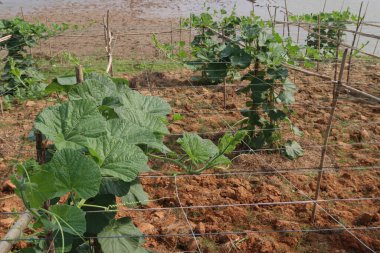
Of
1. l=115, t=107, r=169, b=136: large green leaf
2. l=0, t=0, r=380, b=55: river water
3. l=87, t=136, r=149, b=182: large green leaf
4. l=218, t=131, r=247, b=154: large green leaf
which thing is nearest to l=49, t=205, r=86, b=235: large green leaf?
l=87, t=136, r=149, b=182: large green leaf

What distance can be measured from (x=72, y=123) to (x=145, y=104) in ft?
1.82

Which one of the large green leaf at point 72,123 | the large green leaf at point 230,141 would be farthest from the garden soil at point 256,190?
the large green leaf at point 72,123

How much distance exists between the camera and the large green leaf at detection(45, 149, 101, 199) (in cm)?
126

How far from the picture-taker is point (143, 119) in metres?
1.83

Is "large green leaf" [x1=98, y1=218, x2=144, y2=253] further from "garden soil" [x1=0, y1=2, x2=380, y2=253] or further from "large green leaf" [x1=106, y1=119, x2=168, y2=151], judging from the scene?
"large green leaf" [x1=106, y1=119, x2=168, y2=151]

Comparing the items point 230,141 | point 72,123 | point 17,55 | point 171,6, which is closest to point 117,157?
point 72,123

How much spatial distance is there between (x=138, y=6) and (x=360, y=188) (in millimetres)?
17335

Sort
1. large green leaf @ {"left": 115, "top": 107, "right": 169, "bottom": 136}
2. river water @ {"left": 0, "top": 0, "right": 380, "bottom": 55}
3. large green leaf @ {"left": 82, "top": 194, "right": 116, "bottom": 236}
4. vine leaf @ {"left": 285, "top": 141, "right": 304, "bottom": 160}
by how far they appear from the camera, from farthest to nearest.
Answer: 1. river water @ {"left": 0, "top": 0, "right": 380, "bottom": 55}
2. vine leaf @ {"left": 285, "top": 141, "right": 304, "bottom": 160}
3. large green leaf @ {"left": 115, "top": 107, "right": 169, "bottom": 136}
4. large green leaf @ {"left": 82, "top": 194, "right": 116, "bottom": 236}

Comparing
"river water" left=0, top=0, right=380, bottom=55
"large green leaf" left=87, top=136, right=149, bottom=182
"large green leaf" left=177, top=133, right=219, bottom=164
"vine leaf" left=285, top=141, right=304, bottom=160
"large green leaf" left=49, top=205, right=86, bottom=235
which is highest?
"large green leaf" left=87, top=136, right=149, bottom=182

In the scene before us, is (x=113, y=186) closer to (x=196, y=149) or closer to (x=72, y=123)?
(x=72, y=123)

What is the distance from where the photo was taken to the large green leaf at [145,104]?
192 cm

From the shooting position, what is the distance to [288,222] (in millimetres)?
3303

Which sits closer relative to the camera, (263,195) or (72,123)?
(72,123)

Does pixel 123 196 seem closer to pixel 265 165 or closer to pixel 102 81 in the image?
pixel 102 81
